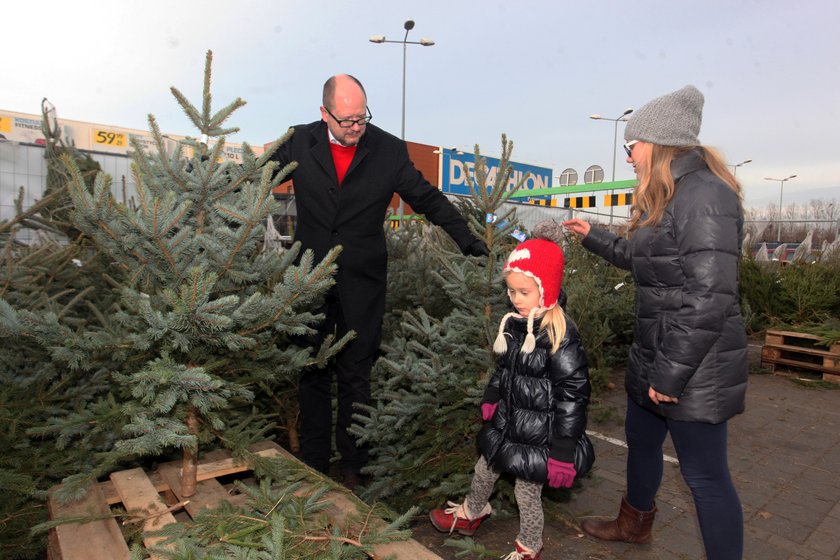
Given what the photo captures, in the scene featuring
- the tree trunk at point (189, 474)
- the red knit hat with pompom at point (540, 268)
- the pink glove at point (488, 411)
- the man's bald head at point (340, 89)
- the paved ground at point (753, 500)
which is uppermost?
the man's bald head at point (340, 89)

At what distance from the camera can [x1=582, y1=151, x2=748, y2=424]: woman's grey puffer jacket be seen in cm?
212

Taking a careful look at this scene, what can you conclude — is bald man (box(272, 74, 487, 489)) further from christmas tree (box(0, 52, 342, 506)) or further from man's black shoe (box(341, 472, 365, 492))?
christmas tree (box(0, 52, 342, 506))

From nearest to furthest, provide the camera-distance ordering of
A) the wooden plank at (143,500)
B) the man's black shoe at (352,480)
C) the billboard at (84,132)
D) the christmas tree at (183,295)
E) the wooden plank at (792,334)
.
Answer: the christmas tree at (183,295), the wooden plank at (143,500), the man's black shoe at (352,480), the wooden plank at (792,334), the billboard at (84,132)

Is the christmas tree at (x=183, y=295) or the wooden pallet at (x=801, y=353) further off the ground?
the christmas tree at (x=183, y=295)

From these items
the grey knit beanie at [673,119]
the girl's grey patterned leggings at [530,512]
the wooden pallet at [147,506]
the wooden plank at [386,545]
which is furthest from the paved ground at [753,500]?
the grey knit beanie at [673,119]

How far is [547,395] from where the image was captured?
2424 millimetres

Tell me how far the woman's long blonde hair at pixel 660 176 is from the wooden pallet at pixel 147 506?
169 centimetres

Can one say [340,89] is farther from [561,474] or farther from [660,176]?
[561,474]

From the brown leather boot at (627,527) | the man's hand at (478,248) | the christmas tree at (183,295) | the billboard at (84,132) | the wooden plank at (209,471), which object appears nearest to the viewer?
the christmas tree at (183,295)

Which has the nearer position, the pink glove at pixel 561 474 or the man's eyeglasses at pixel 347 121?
the pink glove at pixel 561 474

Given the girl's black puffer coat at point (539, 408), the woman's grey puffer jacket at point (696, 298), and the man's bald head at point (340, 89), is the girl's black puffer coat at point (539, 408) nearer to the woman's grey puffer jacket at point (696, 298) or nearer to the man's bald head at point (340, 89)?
the woman's grey puffer jacket at point (696, 298)

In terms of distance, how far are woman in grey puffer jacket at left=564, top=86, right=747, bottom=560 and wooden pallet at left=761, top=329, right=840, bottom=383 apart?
5433mm

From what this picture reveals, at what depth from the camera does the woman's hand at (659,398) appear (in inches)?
86.6

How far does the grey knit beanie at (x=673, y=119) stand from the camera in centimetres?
233
